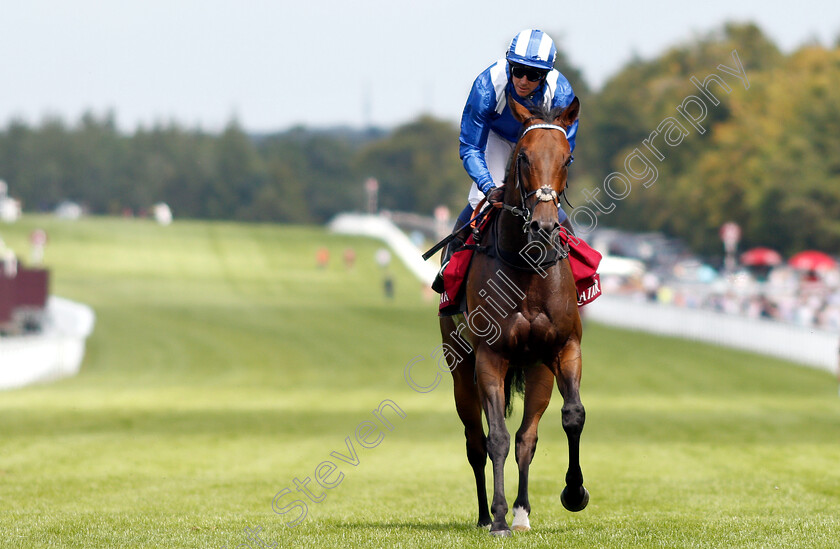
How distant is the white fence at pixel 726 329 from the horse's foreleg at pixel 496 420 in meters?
23.8

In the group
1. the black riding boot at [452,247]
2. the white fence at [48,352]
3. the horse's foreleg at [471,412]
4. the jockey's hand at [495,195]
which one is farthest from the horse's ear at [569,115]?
the white fence at [48,352]

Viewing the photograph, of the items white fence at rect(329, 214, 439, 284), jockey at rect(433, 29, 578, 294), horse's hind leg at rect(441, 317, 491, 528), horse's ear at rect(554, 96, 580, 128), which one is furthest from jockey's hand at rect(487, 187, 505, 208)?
white fence at rect(329, 214, 439, 284)

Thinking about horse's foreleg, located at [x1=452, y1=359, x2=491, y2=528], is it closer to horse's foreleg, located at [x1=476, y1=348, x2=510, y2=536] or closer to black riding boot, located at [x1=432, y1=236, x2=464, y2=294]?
black riding boot, located at [x1=432, y1=236, x2=464, y2=294]

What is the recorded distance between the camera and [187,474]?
14.2 m

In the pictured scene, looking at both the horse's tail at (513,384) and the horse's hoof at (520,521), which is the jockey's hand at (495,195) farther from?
the horse's hoof at (520,521)

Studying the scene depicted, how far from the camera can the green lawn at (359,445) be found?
336 inches

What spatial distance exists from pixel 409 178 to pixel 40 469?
171 m

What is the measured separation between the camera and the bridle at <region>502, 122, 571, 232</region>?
7.29 metres

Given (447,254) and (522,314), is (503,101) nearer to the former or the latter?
(447,254)

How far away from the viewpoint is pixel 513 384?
896cm

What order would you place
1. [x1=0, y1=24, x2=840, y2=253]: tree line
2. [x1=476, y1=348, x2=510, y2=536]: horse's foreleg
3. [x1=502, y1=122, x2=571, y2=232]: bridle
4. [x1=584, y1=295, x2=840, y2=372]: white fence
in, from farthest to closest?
[x1=0, y1=24, x2=840, y2=253]: tree line → [x1=584, y1=295, x2=840, y2=372]: white fence → [x1=476, y1=348, x2=510, y2=536]: horse's foreleg → [x1=502, y1=122, x2=571, y2=232]: bridle

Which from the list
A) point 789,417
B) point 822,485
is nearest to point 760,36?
point 789,417

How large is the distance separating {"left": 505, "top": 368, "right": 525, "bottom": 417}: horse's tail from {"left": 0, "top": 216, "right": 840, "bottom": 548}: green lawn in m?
0.91

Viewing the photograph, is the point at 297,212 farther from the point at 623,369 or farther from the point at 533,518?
the point at 533,518
